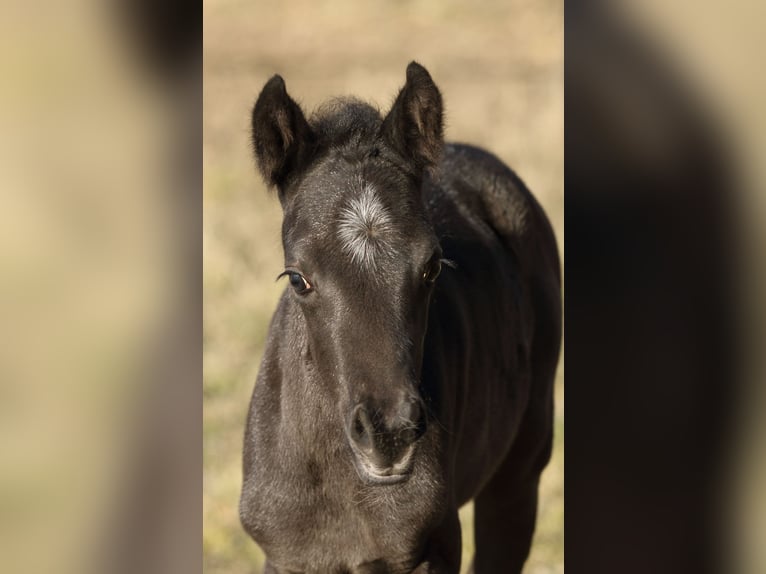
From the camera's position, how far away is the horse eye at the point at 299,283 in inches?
116

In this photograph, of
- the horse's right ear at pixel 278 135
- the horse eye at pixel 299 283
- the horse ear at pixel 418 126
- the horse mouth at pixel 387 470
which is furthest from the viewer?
the horse ear at pixel 418 126

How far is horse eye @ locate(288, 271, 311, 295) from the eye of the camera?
116 inches

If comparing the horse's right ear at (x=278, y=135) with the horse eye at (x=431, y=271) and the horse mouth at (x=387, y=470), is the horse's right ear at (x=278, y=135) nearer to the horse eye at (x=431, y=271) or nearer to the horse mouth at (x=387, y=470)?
the horse eye at (x=431, y=271)

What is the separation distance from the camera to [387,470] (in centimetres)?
271

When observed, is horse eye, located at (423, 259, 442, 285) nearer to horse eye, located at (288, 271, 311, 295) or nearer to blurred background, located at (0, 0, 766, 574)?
horse eye, located at (288, 271, 311, 295)

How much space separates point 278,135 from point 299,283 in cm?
57

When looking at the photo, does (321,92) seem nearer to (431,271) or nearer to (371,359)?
(431,271)

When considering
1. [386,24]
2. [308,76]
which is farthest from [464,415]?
[386,24]
